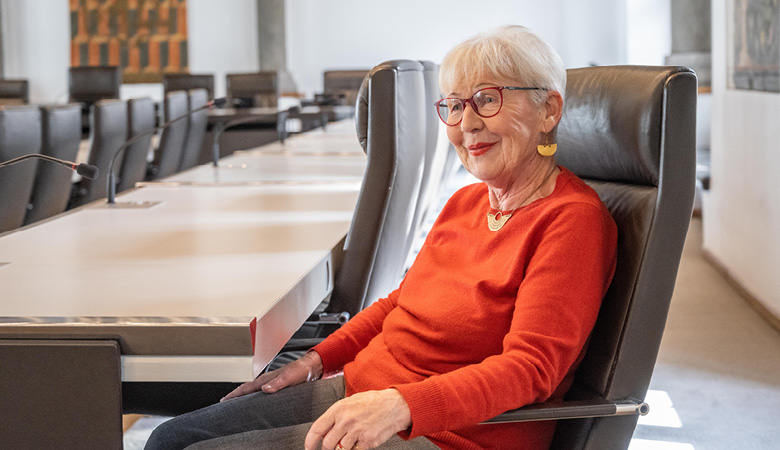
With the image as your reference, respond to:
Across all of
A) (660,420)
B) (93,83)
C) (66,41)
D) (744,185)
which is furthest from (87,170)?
(66,41)

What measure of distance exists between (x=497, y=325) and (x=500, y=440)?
15cm

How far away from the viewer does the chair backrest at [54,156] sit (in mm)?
3746

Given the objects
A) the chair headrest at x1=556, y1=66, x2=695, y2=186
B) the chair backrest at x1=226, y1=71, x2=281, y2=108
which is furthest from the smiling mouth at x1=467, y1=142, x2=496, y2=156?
the chair backrest at x1=226, y1=71, x2=281, y2=108

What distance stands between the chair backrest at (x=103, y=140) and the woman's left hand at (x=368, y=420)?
336 cm

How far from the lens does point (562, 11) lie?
10727mm

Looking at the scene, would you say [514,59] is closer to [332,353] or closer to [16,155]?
[332,353]

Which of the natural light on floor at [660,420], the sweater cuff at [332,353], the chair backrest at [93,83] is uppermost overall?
the chair backrest at [93,83]

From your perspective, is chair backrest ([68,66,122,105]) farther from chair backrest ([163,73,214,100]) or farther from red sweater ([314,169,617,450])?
red sweater ([314,169,617,450])

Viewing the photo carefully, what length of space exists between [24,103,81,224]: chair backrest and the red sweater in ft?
9.43

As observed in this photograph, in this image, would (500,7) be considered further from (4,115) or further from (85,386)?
(85,386)

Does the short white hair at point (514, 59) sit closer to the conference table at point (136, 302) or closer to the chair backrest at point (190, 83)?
the conference table at point (136, 302)

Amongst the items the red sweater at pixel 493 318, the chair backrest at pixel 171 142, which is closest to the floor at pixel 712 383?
the red sweater at pixel 493 318

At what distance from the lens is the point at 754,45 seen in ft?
11.5

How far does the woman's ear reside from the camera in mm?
1247
